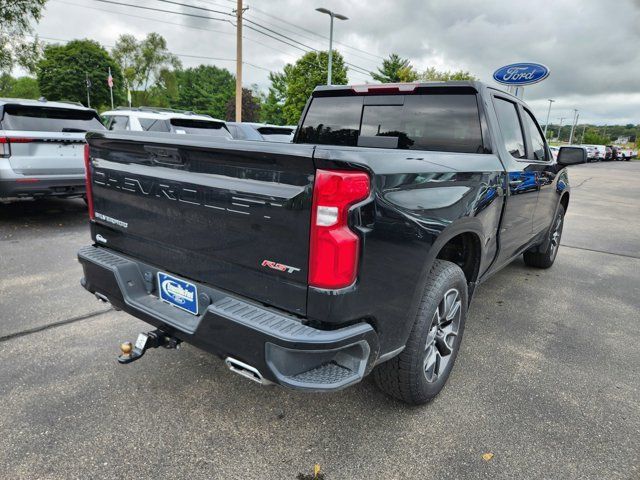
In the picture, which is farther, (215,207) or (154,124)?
(154,124)

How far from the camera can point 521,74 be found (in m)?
10.9

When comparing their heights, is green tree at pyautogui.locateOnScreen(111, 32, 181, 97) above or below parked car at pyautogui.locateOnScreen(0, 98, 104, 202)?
above

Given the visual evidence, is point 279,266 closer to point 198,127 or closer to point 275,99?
point 198,127

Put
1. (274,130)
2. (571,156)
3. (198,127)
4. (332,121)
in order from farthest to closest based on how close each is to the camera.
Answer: (274,130)
(198,127)
(571,156)
(332,121)

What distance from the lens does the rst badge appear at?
1.75 m

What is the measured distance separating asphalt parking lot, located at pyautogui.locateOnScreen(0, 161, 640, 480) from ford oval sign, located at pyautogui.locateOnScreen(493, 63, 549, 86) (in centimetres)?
→ 851

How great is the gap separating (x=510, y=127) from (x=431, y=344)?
1988mm

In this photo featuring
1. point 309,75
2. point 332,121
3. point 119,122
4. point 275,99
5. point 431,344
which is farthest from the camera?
point 275,99

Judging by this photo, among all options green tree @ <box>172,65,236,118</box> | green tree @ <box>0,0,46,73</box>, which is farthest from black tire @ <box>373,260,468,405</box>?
green tree @ <box>172,65,236,118</box>

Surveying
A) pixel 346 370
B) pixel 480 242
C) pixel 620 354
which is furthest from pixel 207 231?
pixel 620 354

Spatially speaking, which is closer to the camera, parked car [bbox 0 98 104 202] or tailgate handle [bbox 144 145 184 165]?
tailgate handle [bbox 144 145 184 165]

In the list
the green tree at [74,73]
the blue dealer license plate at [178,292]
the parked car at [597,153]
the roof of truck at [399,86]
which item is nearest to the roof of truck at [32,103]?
the roof of truck at [399,86]

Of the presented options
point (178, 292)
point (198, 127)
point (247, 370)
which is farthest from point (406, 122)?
point (198, 127)

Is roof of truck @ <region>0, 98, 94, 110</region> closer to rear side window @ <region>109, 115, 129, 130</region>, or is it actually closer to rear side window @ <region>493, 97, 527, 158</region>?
rear side window @ <region>109, 115, 129, 130</region>
